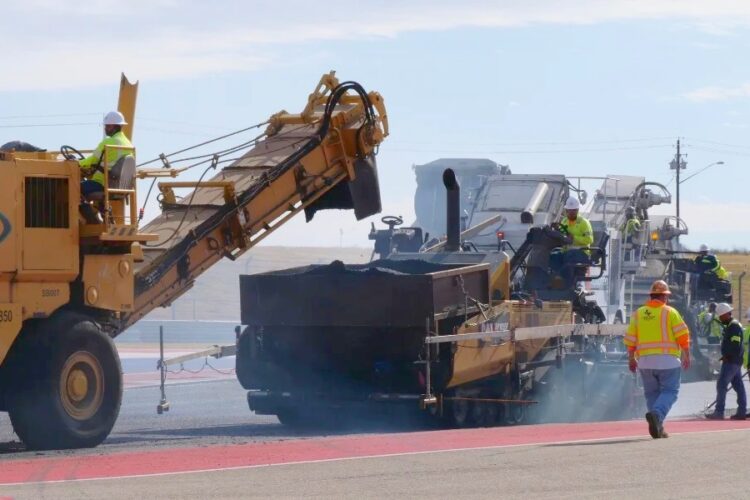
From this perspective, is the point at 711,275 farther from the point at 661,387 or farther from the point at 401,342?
the point at 661,387

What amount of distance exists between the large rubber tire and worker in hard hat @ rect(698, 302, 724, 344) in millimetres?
15230

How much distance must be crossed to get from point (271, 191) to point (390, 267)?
2297mm

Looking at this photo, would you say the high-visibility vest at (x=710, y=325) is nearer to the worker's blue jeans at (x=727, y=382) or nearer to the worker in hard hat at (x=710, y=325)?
the worker in hard hat at (x=710, y=325)

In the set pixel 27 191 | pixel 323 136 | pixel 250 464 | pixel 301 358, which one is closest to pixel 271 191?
pixel 323 136

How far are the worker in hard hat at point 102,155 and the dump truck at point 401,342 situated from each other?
3.30 metres

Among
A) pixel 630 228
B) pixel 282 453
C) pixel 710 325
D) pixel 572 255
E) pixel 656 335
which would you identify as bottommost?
pixel 710 325

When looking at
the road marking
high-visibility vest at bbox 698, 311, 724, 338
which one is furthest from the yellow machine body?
high-visibility vest at bbox 698, 311, 724, 338

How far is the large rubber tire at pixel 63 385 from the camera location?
12969mm

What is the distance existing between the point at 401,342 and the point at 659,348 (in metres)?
3.09

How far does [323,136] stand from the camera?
52.5 ft

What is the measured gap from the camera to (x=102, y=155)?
13.4 m

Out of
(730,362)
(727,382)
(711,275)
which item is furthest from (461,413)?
(711,275)

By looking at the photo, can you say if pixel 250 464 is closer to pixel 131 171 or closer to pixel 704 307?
pixel 131 171

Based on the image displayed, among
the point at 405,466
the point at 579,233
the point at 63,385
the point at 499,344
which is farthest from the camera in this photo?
the point at 579,233
